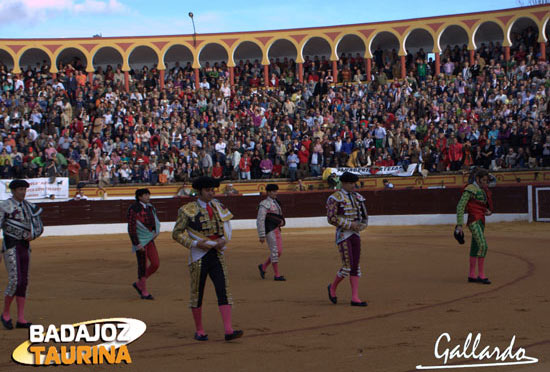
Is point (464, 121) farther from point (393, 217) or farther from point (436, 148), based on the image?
point (393, 217)

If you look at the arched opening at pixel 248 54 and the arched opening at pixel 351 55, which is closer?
the arched opening at pixel 351 55

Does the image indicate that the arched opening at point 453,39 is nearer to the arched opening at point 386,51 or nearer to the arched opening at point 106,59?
the arched opening at point 386,51

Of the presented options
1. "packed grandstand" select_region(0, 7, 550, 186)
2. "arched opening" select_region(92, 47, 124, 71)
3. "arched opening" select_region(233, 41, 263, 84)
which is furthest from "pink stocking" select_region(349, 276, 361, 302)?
"arched opening" select_region(92, 47, 124, 71)

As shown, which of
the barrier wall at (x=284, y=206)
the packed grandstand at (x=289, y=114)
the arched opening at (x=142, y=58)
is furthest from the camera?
the arched opening at (x=142, y=58)

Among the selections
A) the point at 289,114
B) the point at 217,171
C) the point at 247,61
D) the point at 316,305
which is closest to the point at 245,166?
the point at 217,171

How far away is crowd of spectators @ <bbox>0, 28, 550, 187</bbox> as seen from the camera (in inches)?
779

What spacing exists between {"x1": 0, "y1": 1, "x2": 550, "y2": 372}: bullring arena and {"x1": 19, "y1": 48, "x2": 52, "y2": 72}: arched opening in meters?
0.08

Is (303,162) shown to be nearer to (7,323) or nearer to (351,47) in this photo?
(351,47)

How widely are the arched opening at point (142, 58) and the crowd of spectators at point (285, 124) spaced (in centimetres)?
386

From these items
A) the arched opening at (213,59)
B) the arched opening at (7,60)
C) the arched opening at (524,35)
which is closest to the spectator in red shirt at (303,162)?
the arched opening at (213,59)

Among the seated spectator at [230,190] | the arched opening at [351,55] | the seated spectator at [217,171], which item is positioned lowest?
the seated spectator at [230,190]

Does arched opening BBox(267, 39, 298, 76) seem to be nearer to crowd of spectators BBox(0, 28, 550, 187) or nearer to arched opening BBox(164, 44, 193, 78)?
crowd of spectators BBox(0, 28, 550, 187)

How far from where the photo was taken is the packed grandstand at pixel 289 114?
20031mm

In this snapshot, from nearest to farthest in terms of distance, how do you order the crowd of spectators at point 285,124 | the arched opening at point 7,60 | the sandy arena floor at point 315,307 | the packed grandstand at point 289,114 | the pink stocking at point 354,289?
the sandy arena floor at point 315,307 → the pink stocking at point 354,289 → the crowd of spectators at point 285,124 → the packed grandstand at point 289,114 → the arched opening at point 7,60
